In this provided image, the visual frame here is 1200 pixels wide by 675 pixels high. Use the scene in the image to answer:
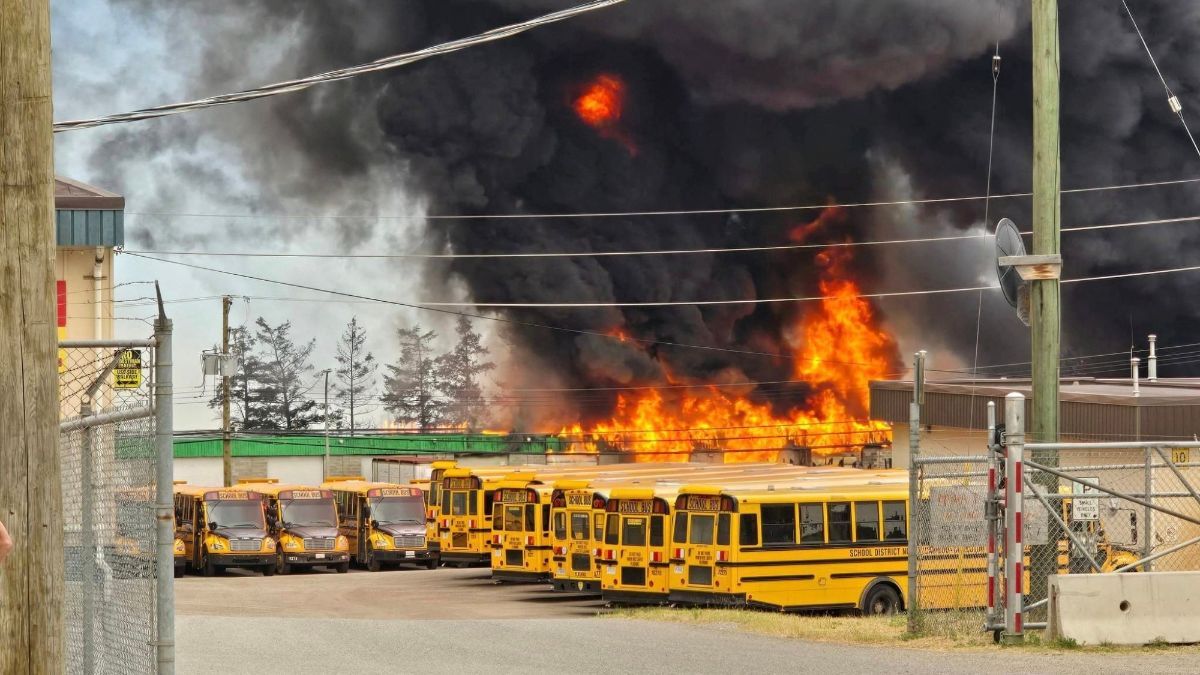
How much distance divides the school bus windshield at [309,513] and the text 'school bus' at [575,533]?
32.1ft

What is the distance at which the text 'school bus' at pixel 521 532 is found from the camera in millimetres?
30281

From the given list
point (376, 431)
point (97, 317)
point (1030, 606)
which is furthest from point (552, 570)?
point (376, 431)

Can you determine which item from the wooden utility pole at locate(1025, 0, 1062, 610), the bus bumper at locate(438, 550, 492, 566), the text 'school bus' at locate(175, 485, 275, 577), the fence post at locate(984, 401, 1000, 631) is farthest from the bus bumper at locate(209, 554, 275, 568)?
the fence post at locate(984, 401, 1000, 631)

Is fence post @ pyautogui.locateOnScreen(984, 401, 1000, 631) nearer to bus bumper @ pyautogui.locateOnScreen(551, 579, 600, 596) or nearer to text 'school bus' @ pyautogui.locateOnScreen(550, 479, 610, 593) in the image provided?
text 'school bus' @ pyautogui.locateOnScreen(550, 479, 610, 593)

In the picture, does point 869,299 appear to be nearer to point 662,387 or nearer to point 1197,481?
point 662,387

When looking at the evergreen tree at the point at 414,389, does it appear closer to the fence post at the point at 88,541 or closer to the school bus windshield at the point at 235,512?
the school bus windshield at the point at 235,512

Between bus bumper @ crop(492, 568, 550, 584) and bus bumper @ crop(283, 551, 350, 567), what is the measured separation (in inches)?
257

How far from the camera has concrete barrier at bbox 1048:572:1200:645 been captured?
521 inches

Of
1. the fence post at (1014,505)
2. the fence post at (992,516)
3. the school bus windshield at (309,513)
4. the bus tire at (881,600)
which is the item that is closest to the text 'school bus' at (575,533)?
the bus tire at (881,600)

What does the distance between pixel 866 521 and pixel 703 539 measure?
9.19ft

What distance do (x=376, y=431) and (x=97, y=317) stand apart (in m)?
41.3

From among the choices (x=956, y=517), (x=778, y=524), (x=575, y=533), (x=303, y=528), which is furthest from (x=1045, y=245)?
(x=303, y=528)

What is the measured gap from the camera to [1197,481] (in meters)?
22.4

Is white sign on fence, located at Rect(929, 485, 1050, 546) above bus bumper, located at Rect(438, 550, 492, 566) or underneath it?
above
